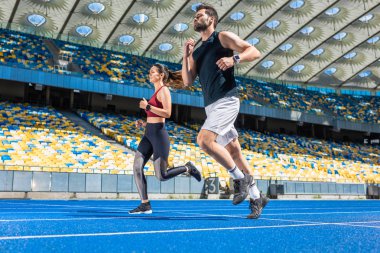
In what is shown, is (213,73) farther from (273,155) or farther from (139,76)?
(139,76)

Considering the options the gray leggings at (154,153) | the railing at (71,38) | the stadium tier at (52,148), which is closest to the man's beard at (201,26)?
the gray leggings at (154,153)

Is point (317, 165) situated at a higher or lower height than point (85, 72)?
lower

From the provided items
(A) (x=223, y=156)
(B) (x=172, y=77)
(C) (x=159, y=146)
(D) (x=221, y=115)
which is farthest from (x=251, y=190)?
(B) (x=172, y=77)

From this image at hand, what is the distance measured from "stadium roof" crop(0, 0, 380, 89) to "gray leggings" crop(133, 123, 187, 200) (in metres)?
27.5

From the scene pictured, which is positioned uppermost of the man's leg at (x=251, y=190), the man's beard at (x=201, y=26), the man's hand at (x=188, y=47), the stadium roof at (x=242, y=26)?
the stadium roof at (x=242, y=26)

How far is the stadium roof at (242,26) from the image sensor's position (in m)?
32.8

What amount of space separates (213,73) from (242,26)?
1302 inches

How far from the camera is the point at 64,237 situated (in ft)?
9.12

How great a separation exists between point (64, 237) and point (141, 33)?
117 ft

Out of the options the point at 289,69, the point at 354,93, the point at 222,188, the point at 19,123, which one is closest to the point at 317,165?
the point at 222,188

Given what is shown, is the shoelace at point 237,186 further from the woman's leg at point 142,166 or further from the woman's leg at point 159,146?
the woman's leg at point 142,166

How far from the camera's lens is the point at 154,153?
5996 millimetres

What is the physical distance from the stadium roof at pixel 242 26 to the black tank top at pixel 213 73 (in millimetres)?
28254

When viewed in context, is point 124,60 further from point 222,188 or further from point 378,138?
point 378,138
